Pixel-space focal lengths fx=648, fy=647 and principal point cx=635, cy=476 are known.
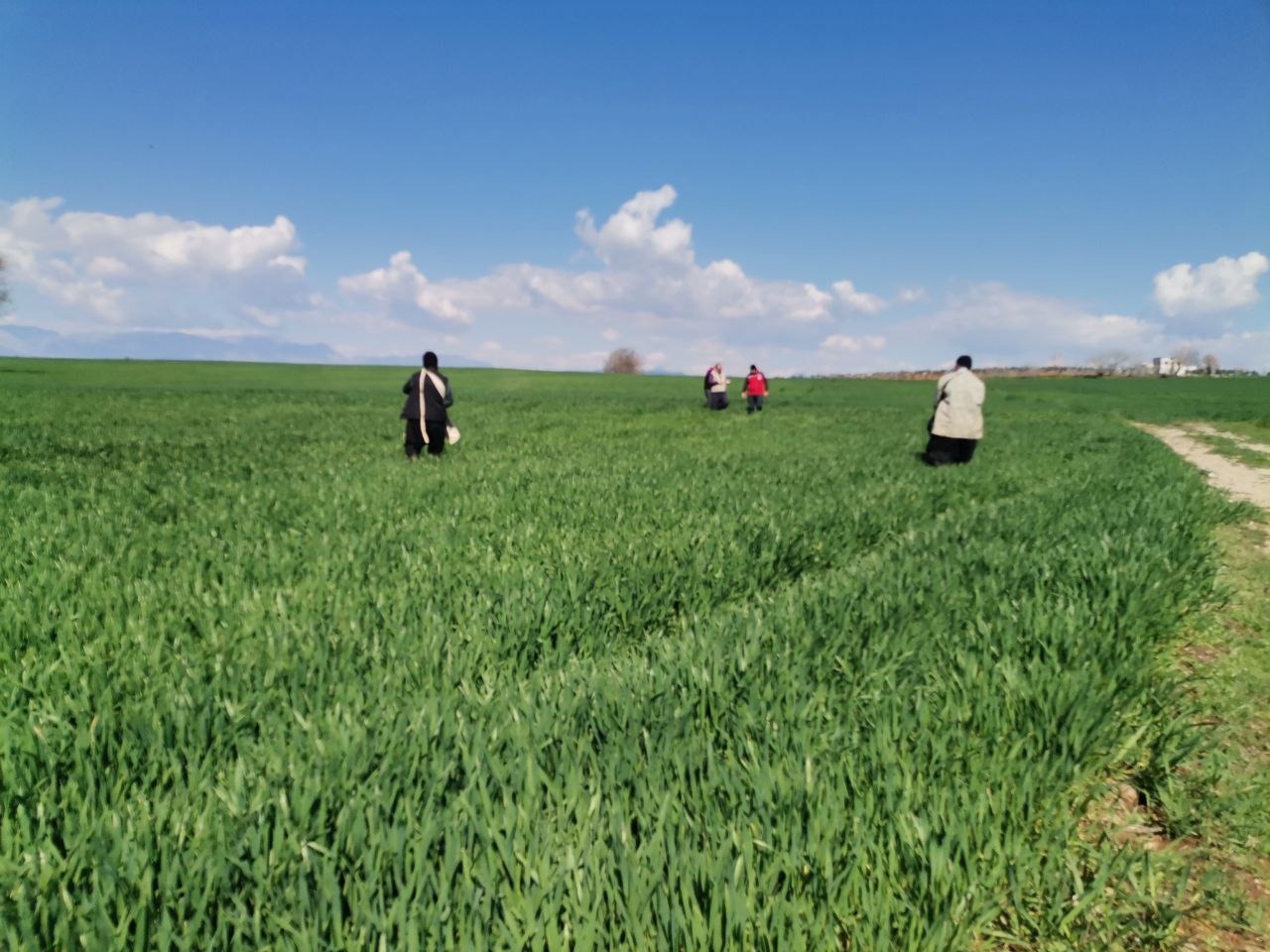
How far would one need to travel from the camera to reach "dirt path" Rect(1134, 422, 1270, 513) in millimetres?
10531

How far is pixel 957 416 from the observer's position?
1125 cm

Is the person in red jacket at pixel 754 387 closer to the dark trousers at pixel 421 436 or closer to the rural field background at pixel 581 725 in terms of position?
the dark trousers at pixel 421 436

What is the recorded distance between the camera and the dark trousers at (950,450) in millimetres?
11609

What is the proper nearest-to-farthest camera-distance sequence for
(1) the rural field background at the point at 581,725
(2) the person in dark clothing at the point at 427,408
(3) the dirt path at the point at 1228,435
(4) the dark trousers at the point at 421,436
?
(1) the rural field background at the point at 581,725 < (2) the person in dark clothing at the point at 427,408 < (4) the dark trousers at the point at 421,436 < (3) the dirt path at the point at 1228,435

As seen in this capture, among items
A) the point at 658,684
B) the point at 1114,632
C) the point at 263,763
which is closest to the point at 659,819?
the point at 658,684

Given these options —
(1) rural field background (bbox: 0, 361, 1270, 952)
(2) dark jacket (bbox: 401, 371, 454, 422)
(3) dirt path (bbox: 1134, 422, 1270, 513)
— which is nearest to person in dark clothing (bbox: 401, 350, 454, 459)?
(2) dark jacket (bbox: 401, 371, 454, 422)

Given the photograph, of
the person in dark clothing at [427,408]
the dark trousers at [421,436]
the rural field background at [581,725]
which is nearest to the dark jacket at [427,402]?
the person in dark clothing at [427,408]

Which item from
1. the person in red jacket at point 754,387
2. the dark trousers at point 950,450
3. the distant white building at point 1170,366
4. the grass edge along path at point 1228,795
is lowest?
the grass edge along path at point 1228,795

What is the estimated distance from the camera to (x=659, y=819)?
71.3 inches

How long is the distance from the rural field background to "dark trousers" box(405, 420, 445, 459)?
194 inches

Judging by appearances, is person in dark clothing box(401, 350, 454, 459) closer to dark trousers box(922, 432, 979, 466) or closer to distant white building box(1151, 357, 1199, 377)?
dark trousers box(922, 432, 979, 466)

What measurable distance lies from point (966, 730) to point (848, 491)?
19.5 feet

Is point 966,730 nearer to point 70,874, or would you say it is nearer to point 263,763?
Result: point 263,763

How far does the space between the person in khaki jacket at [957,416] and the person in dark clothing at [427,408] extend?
858 centimetres
